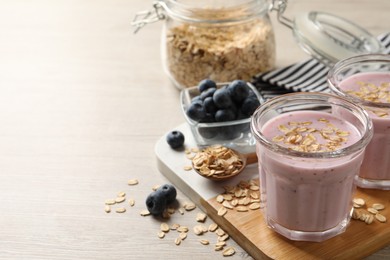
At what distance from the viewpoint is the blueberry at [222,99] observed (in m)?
1.47

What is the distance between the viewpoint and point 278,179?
1196 millimetres

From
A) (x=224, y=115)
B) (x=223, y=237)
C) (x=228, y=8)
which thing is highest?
(x=228, y=8)

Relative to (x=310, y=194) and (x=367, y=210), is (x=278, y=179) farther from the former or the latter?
(x=367, y=210)

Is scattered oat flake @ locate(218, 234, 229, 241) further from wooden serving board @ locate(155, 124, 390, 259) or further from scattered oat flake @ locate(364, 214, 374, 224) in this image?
scattered oat flake @ locate(364, 214, 374, 224)

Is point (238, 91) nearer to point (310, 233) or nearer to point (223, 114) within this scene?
point (223, 114)

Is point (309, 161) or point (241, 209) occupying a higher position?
point (309, 161)

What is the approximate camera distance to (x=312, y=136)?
3.99ft

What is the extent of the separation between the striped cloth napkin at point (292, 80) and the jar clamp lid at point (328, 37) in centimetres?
4

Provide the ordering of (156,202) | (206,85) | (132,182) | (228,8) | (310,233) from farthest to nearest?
→ (228,8), (206,85), (132,182), (156,202), (310,233)

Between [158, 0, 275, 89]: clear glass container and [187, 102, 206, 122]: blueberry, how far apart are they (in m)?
0.23

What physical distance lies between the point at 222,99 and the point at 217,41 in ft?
0.88

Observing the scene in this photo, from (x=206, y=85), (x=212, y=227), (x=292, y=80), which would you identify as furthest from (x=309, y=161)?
(x=292, y=80)

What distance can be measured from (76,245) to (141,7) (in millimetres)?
1160

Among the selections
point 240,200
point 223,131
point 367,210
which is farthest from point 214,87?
point 367,210
